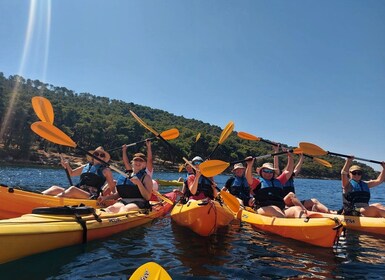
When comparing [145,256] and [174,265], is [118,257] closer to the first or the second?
[145,256]

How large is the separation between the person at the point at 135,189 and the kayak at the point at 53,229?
61 centimetres

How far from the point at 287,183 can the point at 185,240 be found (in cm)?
372

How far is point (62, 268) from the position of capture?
3.99 m

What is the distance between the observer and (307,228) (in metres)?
5.59

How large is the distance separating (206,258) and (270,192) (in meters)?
2.64

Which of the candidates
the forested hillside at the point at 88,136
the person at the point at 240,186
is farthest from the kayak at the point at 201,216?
the forested hillside at the point at 88,136

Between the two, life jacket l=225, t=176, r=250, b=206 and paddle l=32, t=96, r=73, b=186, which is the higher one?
paddle l=32, t=96, r=73, b=186

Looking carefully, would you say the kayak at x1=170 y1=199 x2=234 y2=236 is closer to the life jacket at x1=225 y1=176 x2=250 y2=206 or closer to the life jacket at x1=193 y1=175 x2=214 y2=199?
the life jacket at x1=193 y1=175 x2=214 y2=199

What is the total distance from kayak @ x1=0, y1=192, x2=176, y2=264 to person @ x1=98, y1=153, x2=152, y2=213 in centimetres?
61

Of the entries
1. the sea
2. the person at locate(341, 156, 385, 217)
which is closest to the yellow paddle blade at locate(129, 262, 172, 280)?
the sea

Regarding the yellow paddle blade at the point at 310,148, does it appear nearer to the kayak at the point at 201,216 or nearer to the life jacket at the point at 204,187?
the life jacket at the point at 204,187

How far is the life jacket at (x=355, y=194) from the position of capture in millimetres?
7512

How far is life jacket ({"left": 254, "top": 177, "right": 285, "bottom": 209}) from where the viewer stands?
6.84 metres

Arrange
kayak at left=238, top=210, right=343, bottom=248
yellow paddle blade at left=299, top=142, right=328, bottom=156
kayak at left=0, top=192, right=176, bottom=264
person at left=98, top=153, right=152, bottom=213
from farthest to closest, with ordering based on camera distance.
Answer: yellow paddle blade at left=299, top=142, right=328, bottom=156, person at left=98, top=153, right=152, bottom=213, kayak at left=238, top=210, right=343, bottom=248, kayak at left=0, top=192, right=176, bottom=264
